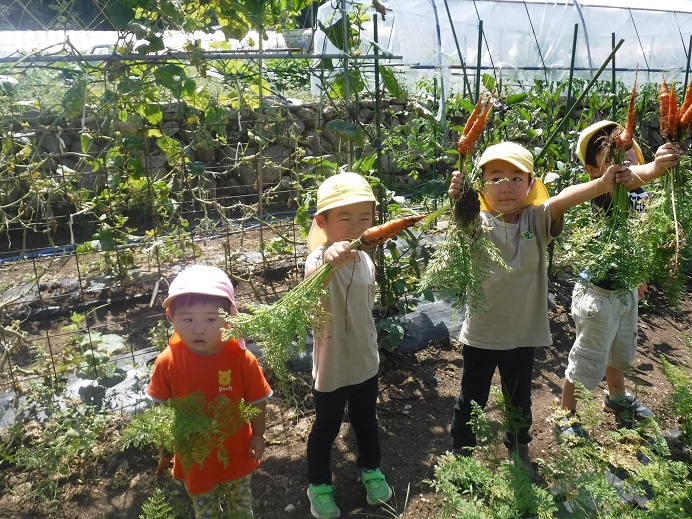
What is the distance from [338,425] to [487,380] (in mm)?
691

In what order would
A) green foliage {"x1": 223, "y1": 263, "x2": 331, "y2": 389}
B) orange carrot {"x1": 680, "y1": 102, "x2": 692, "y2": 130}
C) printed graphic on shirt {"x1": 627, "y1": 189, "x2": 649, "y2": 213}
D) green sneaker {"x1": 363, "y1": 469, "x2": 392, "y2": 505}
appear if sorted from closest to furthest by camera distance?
green foliage {"x1": 223, "y1": 263, "x2": 331, "y2": 389}
orange carrot {"x1": 680, "y1": 102, "x2": 692, "y2": 130}
green sneaker {"x1": 363, "y1": 469, "x2": 392, "y2": 505}
printed graphic on shirt {"x1": 627, "y1": 189, "x2": 649, "y2": 213}

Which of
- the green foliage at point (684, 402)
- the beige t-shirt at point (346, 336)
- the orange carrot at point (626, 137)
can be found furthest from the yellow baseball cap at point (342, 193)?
the green foliage at point (684, 402)

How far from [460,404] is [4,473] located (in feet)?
6.90

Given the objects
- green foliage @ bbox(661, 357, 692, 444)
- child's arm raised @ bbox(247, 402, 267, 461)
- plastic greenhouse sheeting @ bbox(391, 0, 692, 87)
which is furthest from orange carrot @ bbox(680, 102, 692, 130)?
plastic greenhouse sheeting @ bbox(391, 0, 692, 87)

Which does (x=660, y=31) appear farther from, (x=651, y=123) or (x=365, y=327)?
(x=365, y=327)

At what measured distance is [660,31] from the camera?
10.9 m

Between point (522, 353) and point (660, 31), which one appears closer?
point (522, 353)

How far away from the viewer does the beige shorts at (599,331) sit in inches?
107

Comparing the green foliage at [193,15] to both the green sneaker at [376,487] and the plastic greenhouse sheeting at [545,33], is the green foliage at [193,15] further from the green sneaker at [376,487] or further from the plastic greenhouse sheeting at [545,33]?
the plastic greenhouse sheeting at [545,33]

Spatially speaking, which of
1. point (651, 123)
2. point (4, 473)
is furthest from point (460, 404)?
point (651, 123)

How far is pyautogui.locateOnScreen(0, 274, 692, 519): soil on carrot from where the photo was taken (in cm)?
251

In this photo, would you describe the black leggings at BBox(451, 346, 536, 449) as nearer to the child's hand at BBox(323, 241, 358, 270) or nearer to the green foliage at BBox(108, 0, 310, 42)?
the child's hand at BBox(323, 241, 358, 270)

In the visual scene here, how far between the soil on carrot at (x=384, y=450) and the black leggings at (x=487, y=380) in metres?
0.21

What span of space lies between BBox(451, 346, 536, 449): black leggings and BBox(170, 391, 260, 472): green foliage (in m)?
1.09
